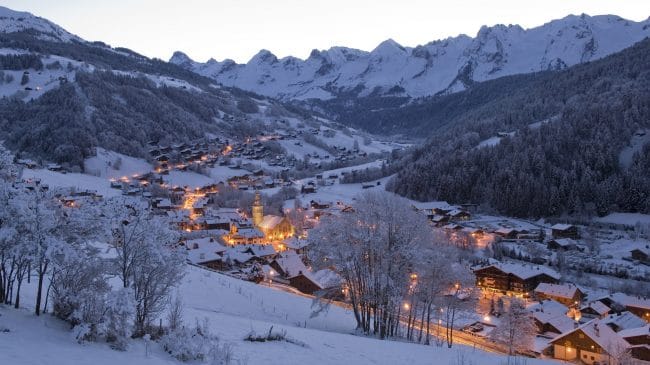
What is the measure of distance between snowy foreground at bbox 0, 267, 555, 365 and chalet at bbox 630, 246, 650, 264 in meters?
44.8

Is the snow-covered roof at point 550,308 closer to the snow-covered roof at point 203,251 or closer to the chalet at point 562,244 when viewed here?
the chalet at point 562,244

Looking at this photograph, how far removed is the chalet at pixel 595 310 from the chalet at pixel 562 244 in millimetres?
20723

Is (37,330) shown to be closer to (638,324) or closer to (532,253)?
(638,324)

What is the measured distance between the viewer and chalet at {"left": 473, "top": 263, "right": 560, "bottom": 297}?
48656mm

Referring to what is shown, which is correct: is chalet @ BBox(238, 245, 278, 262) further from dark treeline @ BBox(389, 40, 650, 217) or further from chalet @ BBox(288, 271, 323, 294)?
dark treeline @ BBox(389, 40, 650, 217)

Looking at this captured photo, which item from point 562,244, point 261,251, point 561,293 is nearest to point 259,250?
point 261,251

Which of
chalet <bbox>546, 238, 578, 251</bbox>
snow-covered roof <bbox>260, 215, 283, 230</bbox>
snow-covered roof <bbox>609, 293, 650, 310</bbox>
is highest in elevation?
chalet <bbox>546, 238, 578, 251</bbox>

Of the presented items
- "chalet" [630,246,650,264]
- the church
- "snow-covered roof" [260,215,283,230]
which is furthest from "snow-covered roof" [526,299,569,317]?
"snow-covered roof" [260,215,283,230]

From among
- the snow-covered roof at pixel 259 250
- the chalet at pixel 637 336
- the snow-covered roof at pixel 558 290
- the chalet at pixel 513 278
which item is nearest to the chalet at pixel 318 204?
the snow-covered roof at pixel 259 250

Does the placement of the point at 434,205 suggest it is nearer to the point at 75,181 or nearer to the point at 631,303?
the point at 631,303

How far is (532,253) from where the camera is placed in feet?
195

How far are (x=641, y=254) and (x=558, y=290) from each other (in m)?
18.2

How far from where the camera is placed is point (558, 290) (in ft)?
148

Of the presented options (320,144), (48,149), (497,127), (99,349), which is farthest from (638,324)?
(320,144)
